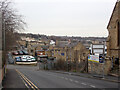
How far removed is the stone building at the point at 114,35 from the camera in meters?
23.8

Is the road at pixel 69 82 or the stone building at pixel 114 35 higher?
the stone building at pixel 114 35

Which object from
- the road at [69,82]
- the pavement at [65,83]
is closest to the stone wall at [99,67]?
the pavement at [65,83]

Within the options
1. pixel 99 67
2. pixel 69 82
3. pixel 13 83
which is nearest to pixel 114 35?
pixel 99 67

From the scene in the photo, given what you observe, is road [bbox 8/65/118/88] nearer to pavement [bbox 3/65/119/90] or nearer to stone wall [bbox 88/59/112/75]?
pavement [bbox 3/65/119/90]

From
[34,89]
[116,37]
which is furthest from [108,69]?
[34,89]

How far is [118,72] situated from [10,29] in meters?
12.8

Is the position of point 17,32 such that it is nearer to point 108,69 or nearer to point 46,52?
point 108,69

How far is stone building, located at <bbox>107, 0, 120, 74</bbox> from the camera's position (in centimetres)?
2375

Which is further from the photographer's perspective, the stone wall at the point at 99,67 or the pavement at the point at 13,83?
the stone wall at the point at 99,67

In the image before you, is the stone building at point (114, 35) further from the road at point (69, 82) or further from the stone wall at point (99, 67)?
the road at point (69, 82)

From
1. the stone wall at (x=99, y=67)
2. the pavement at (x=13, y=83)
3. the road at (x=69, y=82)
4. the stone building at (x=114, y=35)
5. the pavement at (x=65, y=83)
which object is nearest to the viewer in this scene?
the pavement at (x=65, y=83)

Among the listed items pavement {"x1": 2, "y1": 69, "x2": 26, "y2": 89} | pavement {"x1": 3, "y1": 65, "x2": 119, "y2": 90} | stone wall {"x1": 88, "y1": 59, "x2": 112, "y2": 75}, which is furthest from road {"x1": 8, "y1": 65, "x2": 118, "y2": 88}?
stone wall {"x1": 88, "y1": 59, "x2": 112, "y2": 75}

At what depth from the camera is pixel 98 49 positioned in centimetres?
2427

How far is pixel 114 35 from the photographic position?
25.2 m
